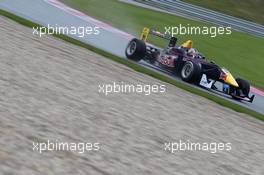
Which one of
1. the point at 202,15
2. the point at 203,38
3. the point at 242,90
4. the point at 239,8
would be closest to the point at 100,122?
the point at 242,90

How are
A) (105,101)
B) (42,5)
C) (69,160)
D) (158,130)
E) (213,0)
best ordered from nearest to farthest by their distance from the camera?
(69,160) < (158,130) < (105,101) < (42,5) < (213,0)

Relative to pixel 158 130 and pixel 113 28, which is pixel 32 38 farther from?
pixel 113 28

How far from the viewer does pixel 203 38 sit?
A: 20.2 m

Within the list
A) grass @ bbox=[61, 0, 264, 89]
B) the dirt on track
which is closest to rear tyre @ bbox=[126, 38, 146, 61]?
the dirt on track

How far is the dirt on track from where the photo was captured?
4.89 m

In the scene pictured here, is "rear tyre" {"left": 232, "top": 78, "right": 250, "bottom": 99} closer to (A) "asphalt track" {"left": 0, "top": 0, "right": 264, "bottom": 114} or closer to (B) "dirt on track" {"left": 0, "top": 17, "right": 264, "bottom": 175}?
(A) "asphalt track" {"left": 0, "top": 0, "right": 264, "bottom": 114}

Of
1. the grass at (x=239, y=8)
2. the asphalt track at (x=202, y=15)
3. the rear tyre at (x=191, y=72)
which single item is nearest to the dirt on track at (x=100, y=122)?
the rear tyre at (x=191, y=72)

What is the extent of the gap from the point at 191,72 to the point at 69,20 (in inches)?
238

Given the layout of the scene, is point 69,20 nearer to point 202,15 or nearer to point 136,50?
point 136,50

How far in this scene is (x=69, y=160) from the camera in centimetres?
482

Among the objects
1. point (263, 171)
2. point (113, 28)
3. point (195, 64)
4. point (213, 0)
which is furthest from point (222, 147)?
point (213, 0)

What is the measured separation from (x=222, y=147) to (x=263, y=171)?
743 millimetres

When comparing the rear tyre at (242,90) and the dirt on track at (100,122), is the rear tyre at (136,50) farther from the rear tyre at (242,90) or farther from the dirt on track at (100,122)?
the rear tyre at (242,90)

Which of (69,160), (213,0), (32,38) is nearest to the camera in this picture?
(69,160)
